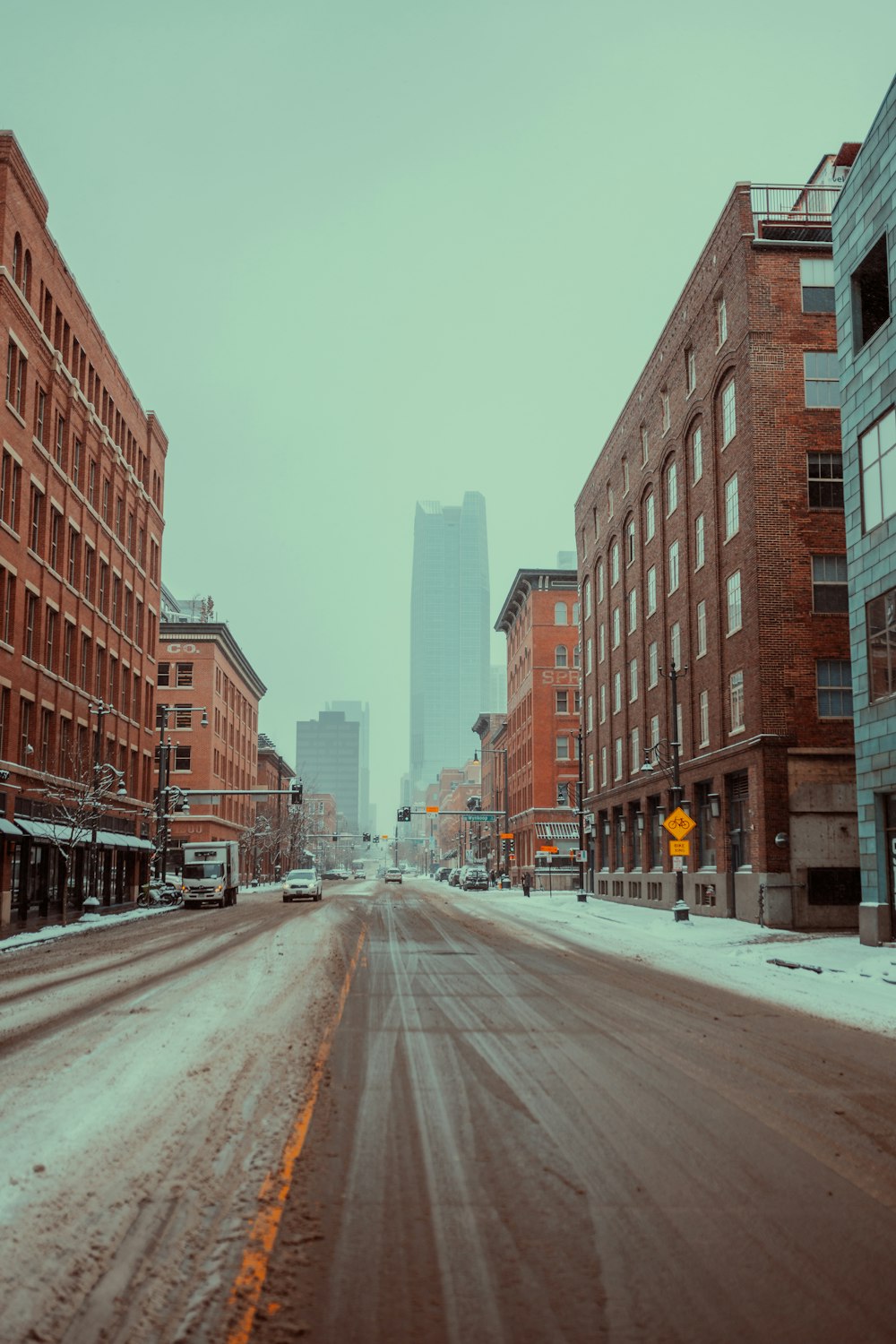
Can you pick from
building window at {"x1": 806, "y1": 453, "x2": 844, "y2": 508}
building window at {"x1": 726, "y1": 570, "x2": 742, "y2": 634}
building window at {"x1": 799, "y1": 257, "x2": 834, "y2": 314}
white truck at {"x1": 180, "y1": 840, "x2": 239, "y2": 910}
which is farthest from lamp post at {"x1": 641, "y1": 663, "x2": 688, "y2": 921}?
white truck at {"x1": 180, "y1": 840, "x2": 239, "y2": 910}

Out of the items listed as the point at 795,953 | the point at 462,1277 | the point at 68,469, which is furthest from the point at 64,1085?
the point at 68,469

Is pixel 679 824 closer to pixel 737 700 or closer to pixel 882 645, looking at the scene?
pixel 737 700

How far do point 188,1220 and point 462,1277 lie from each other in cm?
158

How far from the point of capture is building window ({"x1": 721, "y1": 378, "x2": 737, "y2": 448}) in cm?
3847

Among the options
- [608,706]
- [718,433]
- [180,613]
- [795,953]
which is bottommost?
[795,953]

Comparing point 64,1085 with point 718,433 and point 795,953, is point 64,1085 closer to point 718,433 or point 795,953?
point 795,953

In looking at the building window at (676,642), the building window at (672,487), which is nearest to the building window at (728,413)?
the building window at (672,487)

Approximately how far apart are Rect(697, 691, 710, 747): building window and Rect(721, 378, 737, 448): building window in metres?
8.63

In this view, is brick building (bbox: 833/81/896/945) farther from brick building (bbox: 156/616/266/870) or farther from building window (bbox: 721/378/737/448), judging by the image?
brick building (bbox: 156/616/266/870)

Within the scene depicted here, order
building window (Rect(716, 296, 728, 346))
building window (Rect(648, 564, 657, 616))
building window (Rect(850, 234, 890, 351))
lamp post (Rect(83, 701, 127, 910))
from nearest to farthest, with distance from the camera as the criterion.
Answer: building window (Rect(850, 234, 890, 351)), building window (Rect(716, 296, 728, 346)), lamp post (Rect(83, 701, 127, 910)), building window (Rect(648, 564, 657, 616))

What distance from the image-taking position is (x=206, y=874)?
5544cm

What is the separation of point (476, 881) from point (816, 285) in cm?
5863

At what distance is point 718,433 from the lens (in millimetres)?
40094

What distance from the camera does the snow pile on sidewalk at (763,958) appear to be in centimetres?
1664
